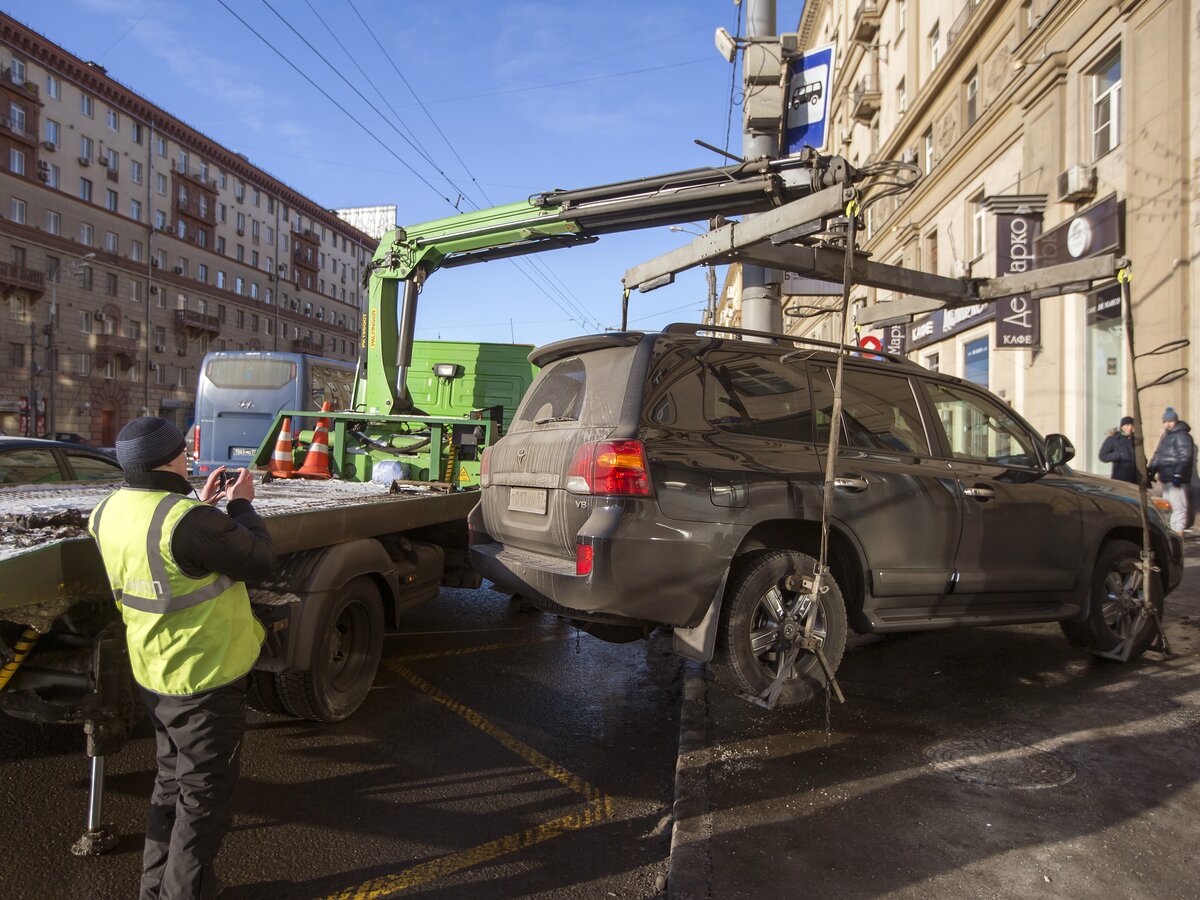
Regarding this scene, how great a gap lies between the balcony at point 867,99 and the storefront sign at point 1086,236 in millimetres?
14899

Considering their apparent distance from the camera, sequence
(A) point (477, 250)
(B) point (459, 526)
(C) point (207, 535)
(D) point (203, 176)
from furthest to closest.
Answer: (D) point (203, 176), (A) point (477, 250), (B) point (459, 526), (C) point (207, 535)

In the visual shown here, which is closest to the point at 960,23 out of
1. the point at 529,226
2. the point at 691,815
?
the point at 529,226

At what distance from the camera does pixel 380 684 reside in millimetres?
5289

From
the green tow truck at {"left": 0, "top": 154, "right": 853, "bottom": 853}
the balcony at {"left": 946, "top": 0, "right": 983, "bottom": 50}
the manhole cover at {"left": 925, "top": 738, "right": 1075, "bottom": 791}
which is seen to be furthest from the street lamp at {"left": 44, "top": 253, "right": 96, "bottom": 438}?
the manhole cover at {"left": 925, "top": 738, "right": 1075, "bottom": 791}

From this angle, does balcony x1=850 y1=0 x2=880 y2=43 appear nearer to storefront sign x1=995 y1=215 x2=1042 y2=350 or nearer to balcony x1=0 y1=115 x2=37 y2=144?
storefront sign x1=995 y1=215 x2=1042 y2=350

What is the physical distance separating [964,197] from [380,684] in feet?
64.8

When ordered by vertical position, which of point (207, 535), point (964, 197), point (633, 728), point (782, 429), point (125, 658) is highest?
point (964, 197)

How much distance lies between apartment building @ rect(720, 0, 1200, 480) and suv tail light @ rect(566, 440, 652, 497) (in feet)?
12.1

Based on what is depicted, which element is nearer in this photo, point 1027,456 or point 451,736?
point 451,736

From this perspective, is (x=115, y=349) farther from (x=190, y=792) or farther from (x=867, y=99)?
(x=190, y=792)

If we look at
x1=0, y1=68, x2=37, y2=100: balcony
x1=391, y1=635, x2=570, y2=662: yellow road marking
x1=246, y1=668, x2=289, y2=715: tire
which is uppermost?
x1=0, y1=68, x2=37, y2=100: balcony

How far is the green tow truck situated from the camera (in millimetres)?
2996

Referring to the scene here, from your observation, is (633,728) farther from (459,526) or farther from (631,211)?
(631,211)

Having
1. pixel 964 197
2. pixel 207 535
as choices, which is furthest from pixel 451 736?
pixel 964 197
